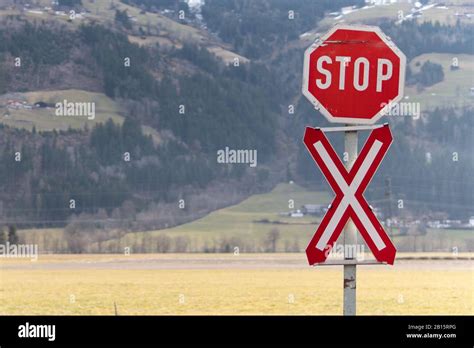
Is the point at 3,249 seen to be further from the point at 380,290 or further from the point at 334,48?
the point at 334,48

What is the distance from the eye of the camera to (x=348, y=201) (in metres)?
9.18

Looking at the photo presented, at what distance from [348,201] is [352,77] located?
1.06 meters

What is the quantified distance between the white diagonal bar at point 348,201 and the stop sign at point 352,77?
34 centimetres

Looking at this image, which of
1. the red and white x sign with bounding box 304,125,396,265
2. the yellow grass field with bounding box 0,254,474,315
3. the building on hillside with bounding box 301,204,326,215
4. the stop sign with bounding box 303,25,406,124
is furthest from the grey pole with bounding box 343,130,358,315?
the building on hillside with bounding box 301,204,326,215

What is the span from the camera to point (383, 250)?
925 cm

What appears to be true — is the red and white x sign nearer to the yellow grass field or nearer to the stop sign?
the stop sign

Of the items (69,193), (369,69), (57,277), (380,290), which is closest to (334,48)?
(369,69)

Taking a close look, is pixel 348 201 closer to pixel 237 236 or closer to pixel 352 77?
pixel 352 77

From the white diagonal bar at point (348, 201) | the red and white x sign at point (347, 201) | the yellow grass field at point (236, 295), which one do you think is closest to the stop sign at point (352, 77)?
the red and white x sign at point (347, 201)

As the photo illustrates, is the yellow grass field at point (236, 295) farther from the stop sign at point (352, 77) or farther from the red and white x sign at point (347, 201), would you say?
the stop sign at point (352, 77)

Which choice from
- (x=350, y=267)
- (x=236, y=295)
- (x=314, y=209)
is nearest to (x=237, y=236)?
(x=314, y=209)

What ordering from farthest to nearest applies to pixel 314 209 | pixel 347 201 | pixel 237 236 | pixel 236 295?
pixel 314 209 < pixel 237 236 < pixel 236 295 < pixel 347 201
